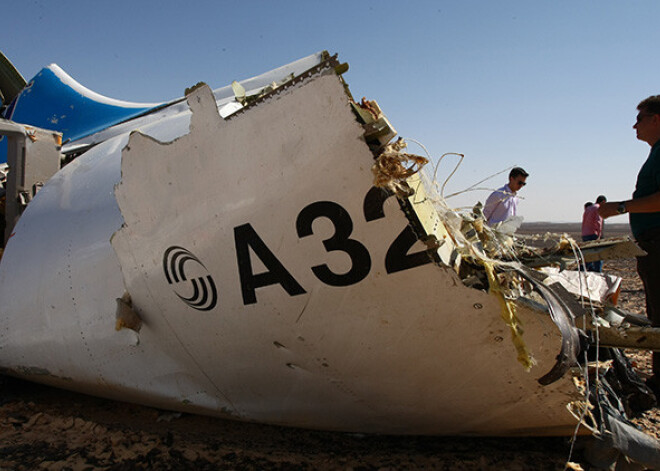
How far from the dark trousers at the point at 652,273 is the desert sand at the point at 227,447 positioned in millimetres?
629

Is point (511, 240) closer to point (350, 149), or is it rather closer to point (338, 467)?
point (350, 149)

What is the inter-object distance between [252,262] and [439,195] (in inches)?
33.8

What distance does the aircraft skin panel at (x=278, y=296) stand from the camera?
1788 millimetres

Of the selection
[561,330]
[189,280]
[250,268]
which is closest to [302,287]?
[250,268]

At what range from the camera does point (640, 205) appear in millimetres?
2662

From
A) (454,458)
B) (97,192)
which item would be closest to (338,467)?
(454,458)

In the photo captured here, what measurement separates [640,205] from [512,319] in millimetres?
1523

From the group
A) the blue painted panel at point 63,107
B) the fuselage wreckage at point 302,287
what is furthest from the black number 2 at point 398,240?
the blue painted panel at point 63,107

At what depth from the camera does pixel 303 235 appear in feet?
6.14

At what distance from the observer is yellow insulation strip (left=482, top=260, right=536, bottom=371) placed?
171cm

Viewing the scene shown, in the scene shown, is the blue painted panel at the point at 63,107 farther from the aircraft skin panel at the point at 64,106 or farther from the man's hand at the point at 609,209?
the man's hand at the point at 609,209

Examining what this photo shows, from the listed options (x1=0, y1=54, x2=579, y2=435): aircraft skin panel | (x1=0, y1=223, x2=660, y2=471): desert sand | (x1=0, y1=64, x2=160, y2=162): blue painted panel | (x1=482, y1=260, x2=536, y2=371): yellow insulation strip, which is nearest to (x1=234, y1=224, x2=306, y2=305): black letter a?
(x1=0, y1=54, x2=579, y2=435): aircraft skin panel

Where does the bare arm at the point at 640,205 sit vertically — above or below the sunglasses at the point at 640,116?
below

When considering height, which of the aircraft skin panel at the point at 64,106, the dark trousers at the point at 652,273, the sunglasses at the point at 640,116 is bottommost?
the dark trousers at the point at 652,273
